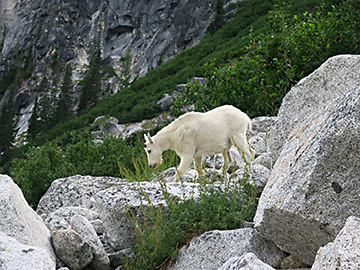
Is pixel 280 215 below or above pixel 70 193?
above

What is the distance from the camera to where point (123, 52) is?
136250 mm

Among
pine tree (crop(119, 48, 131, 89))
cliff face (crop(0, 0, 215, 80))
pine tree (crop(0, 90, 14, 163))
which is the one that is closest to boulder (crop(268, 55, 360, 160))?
cliff face (crop(0, 0, 215, 80))

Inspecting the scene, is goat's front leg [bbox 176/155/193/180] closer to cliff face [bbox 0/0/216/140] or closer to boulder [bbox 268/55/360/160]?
boulder [bbox 268/55/360/160]

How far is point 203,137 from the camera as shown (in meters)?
9.30

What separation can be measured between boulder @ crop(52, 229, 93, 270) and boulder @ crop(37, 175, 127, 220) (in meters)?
3.32

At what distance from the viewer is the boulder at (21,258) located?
3.78m

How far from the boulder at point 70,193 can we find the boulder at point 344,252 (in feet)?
20.9

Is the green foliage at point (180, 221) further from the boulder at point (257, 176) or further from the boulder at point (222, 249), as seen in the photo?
the boulder at point (257, 176)

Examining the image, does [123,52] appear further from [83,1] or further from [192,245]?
[192,245]

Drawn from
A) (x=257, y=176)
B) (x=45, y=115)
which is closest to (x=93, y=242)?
(x=257, y=176)

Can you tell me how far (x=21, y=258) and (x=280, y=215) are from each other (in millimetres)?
2165

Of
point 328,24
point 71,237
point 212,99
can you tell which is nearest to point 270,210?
point 71,237

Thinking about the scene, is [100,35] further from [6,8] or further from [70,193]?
[6,8]

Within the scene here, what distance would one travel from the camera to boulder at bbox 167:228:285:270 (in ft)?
16.3
